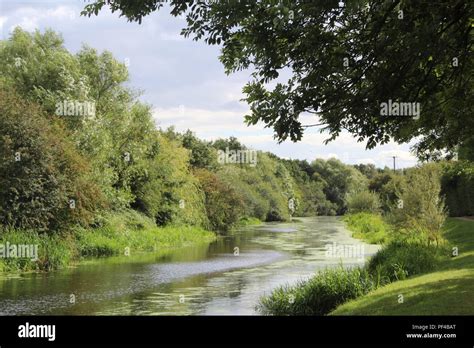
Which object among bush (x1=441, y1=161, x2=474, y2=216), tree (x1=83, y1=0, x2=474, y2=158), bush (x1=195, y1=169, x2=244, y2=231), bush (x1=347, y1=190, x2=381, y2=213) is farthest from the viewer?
bush (x1=347, y1=190, x2=381, y2=213)

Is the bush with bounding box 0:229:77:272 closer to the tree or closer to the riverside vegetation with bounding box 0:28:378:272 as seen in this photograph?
the riverside vegetation with bounding box 0:28:378:272

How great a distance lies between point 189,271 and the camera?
2083cm

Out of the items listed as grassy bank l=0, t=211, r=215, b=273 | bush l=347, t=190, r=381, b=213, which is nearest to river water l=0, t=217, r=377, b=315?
grassy bank l=0, t=211, r=215, b=273

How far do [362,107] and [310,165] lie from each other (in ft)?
375

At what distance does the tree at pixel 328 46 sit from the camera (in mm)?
6727

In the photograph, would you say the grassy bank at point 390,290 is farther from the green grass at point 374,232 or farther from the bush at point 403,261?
the green grass at point 374,232

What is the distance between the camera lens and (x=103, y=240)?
83.8 feet

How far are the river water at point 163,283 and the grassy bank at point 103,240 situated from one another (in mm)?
842

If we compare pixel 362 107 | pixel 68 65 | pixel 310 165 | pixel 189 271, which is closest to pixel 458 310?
pixel 362 107

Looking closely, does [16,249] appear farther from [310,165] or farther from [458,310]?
[310,165]

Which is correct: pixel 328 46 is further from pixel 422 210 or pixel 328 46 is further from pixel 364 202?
pixel 364 202

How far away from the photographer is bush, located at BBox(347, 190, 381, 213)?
5572 cm

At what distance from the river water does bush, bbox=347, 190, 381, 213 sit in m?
28.9

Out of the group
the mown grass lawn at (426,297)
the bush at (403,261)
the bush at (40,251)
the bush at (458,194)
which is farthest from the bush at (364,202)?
the mown grass lawn at (426,297)
